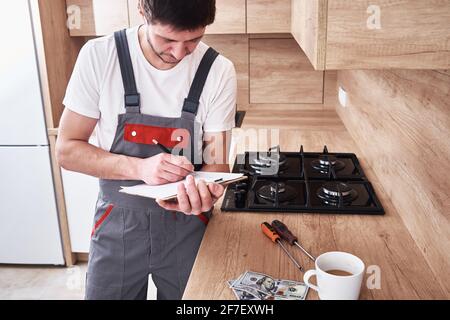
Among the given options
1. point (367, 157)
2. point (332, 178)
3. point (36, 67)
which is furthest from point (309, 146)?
point (36, 67)

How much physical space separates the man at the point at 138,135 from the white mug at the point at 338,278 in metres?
0.41

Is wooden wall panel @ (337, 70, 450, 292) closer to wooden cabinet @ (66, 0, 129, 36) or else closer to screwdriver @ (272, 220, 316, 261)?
screwdriver @ (272, 220, 316, 261)

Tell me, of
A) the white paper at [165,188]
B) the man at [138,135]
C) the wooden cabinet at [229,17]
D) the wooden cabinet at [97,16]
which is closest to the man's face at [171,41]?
the man at [138,135]

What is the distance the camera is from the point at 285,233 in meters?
1.20

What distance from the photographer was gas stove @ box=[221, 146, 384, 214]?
1.39 m

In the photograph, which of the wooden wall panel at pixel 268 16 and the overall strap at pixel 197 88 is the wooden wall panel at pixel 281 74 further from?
the overall strap at pixel 197 88

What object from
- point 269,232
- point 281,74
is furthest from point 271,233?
point 281,74

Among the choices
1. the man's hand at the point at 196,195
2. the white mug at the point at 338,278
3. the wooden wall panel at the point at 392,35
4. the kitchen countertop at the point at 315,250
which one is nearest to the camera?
the wooden wall panel at the point at 392,35

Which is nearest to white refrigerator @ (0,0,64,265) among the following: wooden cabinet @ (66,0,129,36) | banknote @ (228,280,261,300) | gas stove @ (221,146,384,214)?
wooden cabinet @ (66,0,129,36)

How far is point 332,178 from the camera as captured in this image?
161cm

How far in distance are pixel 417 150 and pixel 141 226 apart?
31.1 inches

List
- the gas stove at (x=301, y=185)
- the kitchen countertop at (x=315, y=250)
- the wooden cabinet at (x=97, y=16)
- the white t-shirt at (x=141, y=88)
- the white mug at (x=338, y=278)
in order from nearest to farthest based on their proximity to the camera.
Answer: the white mug at (x=338, y=278)
the kitchen countertop at (x=315, y=250)
the white t-shirt at (x=141, y=88)
the gas stove at (x=301, y=185)
the wooden cabinet at (x=97, y=16)

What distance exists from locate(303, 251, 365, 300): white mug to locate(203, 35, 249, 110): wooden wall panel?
1.80 meters

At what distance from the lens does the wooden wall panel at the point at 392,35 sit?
78 cm
